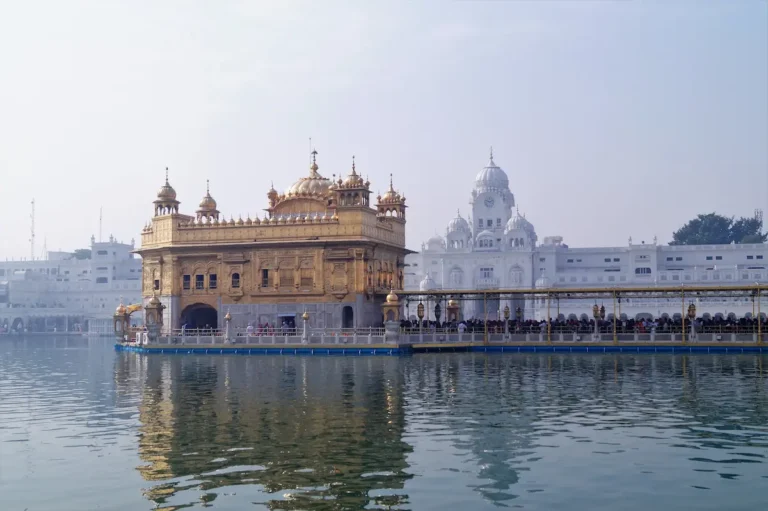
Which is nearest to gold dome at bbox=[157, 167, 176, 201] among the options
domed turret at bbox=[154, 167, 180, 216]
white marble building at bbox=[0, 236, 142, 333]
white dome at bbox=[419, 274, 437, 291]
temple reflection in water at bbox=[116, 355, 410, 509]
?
domed turret at bbox=[154, 167, 180, 216]

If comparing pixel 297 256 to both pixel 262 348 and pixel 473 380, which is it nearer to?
pixel 262 348

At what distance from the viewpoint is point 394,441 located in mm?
18703

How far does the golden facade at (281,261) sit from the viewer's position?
50375 mm

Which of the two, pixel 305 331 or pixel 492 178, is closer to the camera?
pixel 305 331

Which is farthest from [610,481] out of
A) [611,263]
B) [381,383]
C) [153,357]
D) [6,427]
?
[611,263]

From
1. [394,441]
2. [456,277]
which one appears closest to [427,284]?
[456,277]

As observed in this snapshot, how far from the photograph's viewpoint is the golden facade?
5038 centimetres

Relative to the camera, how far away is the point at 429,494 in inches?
563

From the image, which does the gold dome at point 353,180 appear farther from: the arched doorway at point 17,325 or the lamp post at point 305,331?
the arched doorway at point 17,325

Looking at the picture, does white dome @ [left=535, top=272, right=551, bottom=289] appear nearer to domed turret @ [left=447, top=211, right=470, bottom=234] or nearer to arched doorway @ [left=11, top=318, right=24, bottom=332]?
domed turret @ [left=447, top=211, right=470, bottom=234]

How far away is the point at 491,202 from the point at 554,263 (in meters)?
11.9

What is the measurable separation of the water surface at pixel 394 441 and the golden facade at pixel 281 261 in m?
17.2

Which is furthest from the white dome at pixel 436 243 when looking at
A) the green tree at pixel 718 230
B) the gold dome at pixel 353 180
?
the gold dome at pixel 353 180

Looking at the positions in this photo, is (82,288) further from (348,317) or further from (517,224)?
(348,317)
